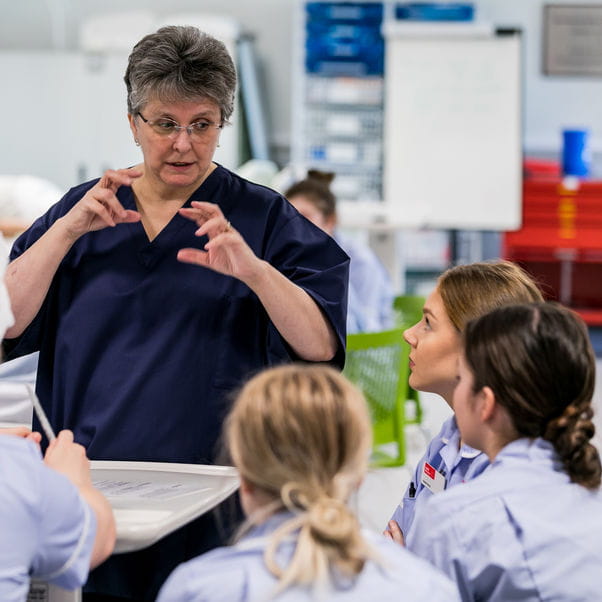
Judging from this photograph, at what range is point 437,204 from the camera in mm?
7066

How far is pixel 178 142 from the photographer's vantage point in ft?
5.54

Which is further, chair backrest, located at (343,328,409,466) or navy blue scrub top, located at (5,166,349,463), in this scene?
chair backrest, located at (343,328,409,466)

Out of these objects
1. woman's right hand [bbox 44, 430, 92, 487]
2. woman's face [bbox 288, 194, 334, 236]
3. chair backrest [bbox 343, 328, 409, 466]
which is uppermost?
woman's face [bbox 288, 194, 334, 236]

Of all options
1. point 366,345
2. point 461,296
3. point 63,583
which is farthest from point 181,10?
point 63,583

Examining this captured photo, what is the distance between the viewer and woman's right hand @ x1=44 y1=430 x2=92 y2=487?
136cm

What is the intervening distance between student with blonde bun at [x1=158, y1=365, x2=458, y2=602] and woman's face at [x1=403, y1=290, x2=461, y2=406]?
686 mm

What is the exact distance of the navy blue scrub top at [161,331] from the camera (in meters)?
1.70

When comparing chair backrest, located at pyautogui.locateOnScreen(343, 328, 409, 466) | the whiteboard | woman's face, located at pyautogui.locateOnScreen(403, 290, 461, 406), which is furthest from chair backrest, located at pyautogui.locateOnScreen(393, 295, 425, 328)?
woman's face, located at pyautogui.locateOnScreen(403, 290, 461, 406)

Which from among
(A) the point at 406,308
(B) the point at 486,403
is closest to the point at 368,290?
(A) the point at 406,308

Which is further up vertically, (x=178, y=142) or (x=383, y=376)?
(x=178, y=142)

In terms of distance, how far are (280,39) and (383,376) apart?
4979 mm

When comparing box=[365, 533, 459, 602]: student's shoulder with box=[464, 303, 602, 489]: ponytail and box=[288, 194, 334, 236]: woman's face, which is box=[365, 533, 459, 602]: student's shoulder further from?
box=[288, 194, 334, 236]: woman's face

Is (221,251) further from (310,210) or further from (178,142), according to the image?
(310,210)

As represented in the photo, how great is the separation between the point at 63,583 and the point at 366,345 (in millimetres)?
2372
